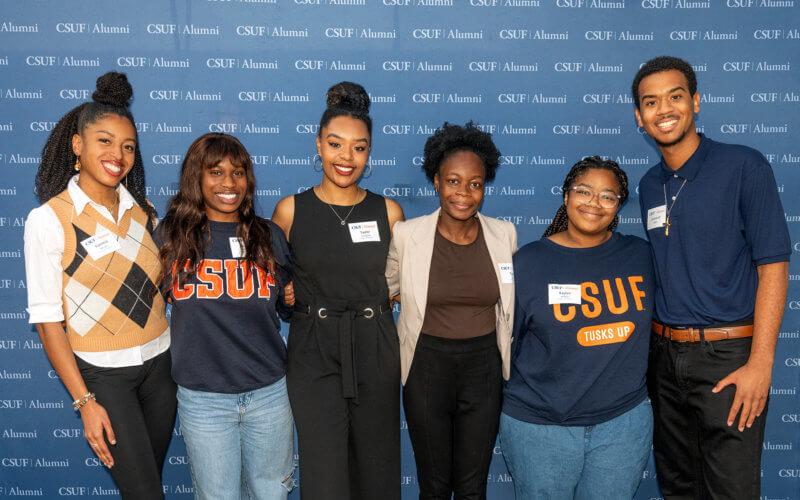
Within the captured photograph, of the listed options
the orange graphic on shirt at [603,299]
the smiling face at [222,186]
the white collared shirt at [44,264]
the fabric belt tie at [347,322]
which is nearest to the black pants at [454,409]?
the fabric belt tie at [347,322]

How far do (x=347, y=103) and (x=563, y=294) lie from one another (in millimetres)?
1324

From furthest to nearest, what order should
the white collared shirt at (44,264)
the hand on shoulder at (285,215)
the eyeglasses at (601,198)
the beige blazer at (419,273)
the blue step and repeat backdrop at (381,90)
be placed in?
the blue step and repeat backdrop at (381,90), the hand on shoulder at (285,215), the beige blazer at (419,273), the eyeglasses at (601,198), the white collared shirt at (44,264)

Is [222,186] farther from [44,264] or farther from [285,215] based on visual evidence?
[44,264]

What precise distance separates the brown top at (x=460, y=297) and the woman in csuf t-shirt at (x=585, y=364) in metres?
0.16

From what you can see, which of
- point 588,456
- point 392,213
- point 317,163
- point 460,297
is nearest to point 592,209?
point 460,297

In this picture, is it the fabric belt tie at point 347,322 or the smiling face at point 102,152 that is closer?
the smiling face at point 102,152

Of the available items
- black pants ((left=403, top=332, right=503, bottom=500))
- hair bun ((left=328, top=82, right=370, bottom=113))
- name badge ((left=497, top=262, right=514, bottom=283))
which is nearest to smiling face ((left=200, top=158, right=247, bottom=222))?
hair bun ((left=328, top=82, right=370, bottom=113))

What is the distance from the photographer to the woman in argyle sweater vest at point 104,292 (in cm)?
181

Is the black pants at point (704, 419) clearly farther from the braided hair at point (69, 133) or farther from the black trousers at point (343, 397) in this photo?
the braided hair at point (69, 133)

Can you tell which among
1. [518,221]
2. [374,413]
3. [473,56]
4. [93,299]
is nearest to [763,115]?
[518,221]

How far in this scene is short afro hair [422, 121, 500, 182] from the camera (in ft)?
7.50

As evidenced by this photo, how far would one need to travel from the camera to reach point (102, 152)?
1.92 meters

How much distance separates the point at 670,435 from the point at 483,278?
3.57 ft

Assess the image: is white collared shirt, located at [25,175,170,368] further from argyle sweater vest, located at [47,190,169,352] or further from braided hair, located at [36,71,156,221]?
braided hair, located at [36,71,156,221]
